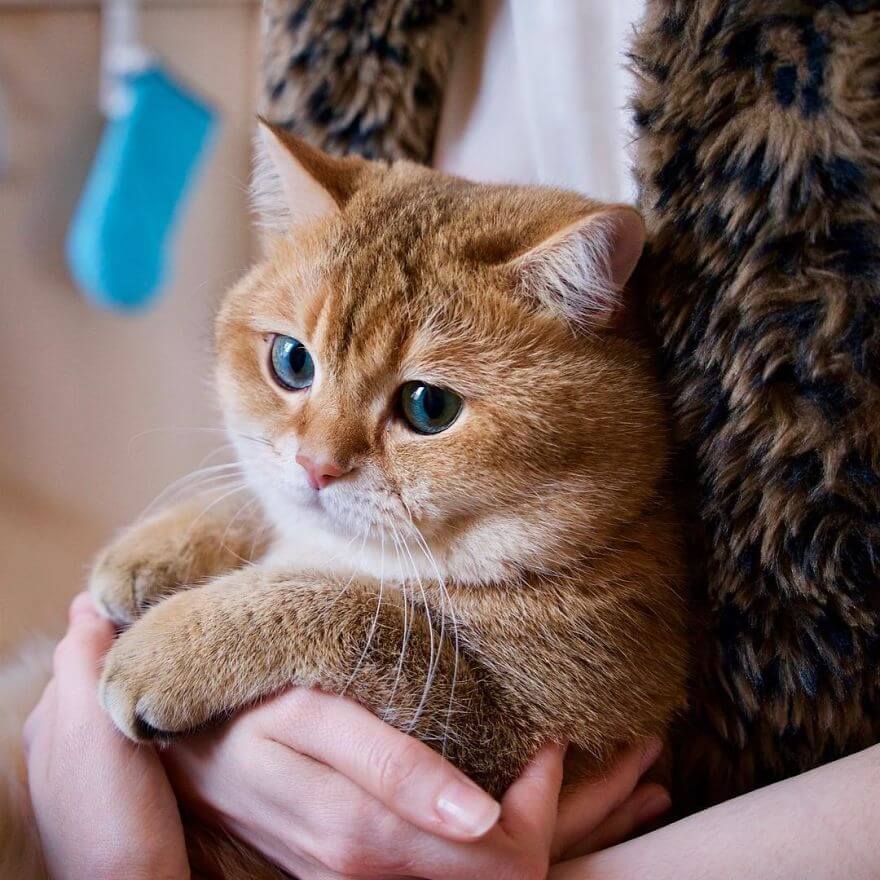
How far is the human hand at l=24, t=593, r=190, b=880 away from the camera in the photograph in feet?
2.66

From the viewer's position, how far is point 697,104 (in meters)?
0.75

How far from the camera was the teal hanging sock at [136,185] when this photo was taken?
1.72m

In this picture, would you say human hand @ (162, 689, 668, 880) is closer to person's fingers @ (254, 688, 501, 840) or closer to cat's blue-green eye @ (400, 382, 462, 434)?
person's fingers @ (254, 688, 501, 840)

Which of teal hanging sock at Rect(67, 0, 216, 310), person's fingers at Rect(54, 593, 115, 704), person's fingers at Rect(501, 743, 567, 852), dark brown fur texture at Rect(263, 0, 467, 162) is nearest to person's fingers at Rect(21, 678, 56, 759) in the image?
person's fingers at Rect(54, 593, 115, 704)

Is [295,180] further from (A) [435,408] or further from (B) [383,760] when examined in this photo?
(B) [383,760]

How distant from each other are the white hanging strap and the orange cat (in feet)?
3.63

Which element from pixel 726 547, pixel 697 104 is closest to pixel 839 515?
pixel 726 547

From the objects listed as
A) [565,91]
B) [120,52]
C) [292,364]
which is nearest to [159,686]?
[292,364]

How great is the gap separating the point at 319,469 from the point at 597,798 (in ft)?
1.44

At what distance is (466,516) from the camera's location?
0.82 meters

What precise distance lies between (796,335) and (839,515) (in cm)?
16

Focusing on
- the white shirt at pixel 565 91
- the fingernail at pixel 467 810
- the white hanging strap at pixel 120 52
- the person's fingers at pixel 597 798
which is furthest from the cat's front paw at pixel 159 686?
the white hanging strap at pixel 120 52

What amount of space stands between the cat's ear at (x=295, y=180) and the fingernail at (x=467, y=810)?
63cm

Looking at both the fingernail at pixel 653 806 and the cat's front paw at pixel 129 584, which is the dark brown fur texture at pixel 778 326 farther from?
the cat's front paw at pixel 129 584
